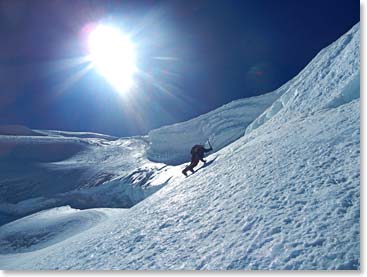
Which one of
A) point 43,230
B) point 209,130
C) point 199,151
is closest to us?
point 199,151

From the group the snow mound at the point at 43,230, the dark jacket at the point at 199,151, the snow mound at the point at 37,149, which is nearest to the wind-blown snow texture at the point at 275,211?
the dark jacket at the point at 199,151

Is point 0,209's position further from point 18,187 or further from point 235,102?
point 235,102

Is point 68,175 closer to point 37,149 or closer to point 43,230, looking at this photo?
point 37,149

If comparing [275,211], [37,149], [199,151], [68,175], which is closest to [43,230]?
[199,151]

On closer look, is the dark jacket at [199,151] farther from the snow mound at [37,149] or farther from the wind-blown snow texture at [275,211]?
the snow mound at [37,149]

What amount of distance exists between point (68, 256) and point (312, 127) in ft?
12.1

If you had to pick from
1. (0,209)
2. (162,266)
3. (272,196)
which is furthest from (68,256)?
(0,209)

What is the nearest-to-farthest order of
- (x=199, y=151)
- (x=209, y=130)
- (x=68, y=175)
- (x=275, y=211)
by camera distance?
(x=275, y=211) → (x=199, y=151) → (x=209, y=130) → (x=68, y=175)

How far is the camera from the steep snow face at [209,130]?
65.2 ft

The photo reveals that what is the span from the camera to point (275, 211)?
10.7ft

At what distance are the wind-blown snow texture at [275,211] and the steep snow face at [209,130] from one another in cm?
1303

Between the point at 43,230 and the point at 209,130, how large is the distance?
11.6 meters

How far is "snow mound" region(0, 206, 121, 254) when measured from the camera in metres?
11.8

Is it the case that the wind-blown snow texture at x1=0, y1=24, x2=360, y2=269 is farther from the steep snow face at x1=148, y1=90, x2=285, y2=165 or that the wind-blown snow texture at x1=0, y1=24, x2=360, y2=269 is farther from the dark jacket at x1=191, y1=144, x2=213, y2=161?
the steep snow face at x1=148, y1=90, x2=285, y2=165
